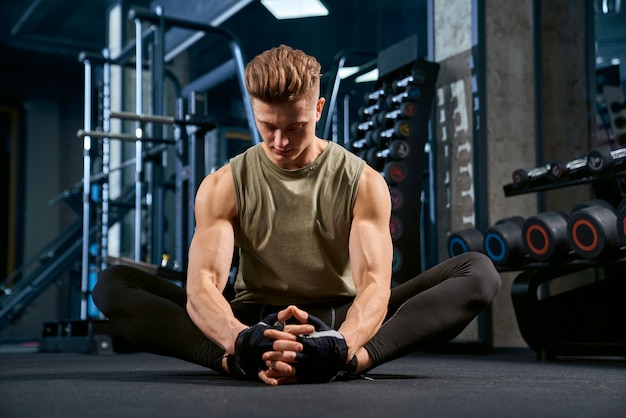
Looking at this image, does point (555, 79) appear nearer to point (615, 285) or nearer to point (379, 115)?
point (379, 115)

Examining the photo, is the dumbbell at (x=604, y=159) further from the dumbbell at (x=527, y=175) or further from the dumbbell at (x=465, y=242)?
the dumbbell at (x=465, y=242)

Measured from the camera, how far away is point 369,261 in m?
1.79

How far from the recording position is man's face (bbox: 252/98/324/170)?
1.72 m

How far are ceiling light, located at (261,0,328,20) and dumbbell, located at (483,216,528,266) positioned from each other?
403 cm

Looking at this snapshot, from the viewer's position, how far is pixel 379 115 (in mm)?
4305

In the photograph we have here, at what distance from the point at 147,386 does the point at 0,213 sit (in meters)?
9.60

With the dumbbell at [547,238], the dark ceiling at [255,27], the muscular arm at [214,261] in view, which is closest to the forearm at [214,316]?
the muscular arm at [214,261]

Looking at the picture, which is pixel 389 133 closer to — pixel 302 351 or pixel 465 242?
pixel 465 242

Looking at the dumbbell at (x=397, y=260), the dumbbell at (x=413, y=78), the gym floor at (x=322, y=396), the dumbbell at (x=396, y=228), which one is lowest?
the gym floor at (x=322, y=396)

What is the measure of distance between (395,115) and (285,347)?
2757 mm

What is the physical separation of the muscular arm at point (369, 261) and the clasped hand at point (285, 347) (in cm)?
12

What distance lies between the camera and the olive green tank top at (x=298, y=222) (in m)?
1.87

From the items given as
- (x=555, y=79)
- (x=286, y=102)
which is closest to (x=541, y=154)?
(x=555, y=79)

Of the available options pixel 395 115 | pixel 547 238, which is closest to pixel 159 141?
pixel 395 115
